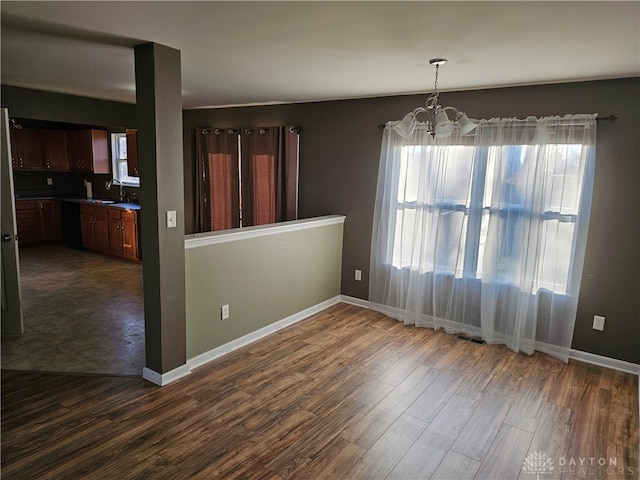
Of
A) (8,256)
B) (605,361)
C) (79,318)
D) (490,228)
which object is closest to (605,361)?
(605,361)

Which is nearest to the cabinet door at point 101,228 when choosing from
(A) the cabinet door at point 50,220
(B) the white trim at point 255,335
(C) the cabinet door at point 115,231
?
(C) the cabinet door at point 115,231

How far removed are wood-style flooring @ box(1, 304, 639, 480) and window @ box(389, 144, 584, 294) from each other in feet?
2.90

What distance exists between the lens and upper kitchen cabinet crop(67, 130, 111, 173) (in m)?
7.05

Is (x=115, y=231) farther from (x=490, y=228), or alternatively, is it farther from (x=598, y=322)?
(x=598, y=322)

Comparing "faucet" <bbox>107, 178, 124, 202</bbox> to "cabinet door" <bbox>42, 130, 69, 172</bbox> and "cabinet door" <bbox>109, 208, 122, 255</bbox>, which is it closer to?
"cabinet door" <bbox>109, 208, 122, 255</bbox>

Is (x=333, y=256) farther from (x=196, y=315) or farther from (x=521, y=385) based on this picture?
(x=521, y=385)

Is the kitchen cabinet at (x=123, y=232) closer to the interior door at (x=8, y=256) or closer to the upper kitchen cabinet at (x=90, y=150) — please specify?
the upper kitchen cabinet at (x=90, y=150)

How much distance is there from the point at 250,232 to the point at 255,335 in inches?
38.4

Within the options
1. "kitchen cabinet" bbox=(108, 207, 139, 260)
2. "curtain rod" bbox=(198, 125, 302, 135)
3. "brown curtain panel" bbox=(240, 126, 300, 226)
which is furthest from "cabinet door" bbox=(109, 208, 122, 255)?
"brown curtain panel" bbox=(240, 126, 300, 226)

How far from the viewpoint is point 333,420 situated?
8.79 feet

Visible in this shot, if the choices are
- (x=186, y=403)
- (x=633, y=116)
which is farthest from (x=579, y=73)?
(x=186, y=403)

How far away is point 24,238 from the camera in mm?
7074

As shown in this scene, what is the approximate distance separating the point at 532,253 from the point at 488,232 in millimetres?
410

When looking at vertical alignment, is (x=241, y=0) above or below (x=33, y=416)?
above
